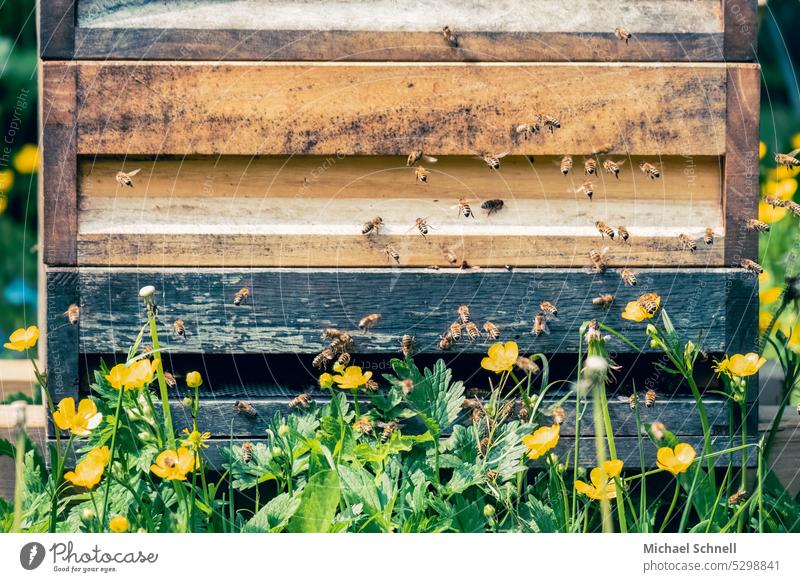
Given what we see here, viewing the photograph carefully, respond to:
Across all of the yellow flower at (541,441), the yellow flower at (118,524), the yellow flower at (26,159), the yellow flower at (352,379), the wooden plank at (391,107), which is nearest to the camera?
the yellow flower at (118,524)

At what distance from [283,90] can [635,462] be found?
112cm

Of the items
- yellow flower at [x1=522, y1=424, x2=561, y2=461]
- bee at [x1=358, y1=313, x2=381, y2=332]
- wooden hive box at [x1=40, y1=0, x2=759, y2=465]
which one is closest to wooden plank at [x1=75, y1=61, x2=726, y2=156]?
wooden hive box at [x1=40, y1=0, x2=759, y2=465]

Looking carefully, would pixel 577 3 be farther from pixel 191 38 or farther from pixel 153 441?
pixel 153 441

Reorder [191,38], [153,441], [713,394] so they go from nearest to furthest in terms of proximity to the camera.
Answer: [153,441] → [191,38] → [713,394]

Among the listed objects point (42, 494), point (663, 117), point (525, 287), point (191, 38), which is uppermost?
point (191, 38)

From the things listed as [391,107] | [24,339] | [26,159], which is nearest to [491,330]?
[391,107]

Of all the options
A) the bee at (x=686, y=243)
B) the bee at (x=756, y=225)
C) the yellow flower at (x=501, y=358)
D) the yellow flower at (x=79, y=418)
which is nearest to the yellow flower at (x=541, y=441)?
the yellow flower at (x=501, y=358)

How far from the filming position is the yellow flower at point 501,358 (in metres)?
1.67

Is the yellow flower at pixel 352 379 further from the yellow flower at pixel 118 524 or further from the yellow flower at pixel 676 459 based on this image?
the yellow flower at pixel 676 459

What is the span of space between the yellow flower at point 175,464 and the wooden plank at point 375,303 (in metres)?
0.36

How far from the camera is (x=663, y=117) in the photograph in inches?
71.4

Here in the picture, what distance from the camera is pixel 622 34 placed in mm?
1802

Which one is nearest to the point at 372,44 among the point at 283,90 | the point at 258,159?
the point at 283,90

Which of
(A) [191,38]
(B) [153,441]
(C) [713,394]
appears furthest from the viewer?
(C) [713,394]
